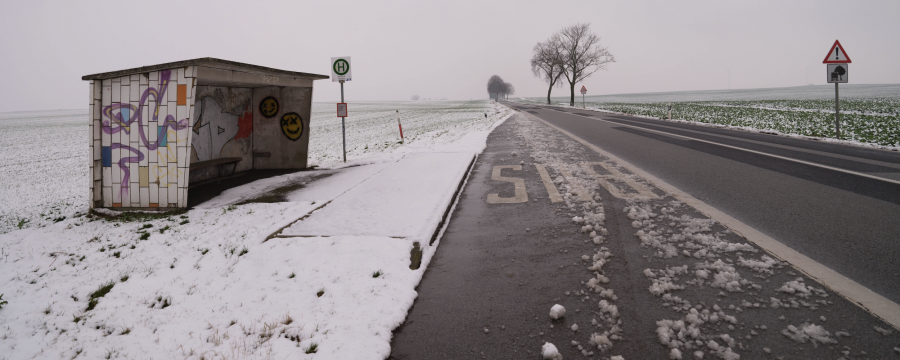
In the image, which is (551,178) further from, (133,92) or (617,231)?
(133,92)

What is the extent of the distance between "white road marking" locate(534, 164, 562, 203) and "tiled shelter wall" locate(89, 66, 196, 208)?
5.58 m

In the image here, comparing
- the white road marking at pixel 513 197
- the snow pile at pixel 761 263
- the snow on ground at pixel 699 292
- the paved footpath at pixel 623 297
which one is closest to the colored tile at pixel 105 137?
the paved footpath at pixel 623 297

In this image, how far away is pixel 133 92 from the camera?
6.45 meters

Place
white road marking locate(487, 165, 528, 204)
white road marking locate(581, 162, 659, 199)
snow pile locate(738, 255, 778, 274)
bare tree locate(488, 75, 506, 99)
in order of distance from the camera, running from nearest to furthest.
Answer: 1. snow pile locate(738, 255, 778, 274)
2. white road marking locate(581, 162, 659, 199)
3. white road marking locate(487, 165, 528, 204)
4. bare tree locate(488, 75, 506, 99)

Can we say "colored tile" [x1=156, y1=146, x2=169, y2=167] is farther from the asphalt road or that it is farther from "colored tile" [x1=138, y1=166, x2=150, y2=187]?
the asphalt road

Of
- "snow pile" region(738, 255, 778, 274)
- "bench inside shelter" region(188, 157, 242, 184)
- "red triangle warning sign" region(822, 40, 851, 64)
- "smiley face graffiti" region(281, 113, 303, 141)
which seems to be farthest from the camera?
"red triangle warning sign" region(822, 40, 851, 64)

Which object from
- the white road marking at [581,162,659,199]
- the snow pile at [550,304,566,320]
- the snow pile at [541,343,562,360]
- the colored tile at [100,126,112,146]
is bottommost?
the snow pile at [541,343,562,360]

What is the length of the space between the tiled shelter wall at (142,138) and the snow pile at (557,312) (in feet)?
19.8

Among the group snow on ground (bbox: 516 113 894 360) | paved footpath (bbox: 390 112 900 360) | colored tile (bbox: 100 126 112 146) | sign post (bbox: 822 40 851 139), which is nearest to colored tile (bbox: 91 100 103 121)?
colored tile (bbox: 100 126 112 146)

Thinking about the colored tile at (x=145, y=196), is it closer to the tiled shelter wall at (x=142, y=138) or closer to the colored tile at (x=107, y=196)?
the tiled shelter wall at (x=142, y=138)

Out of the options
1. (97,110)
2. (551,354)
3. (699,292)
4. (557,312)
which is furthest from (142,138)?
(699,292)

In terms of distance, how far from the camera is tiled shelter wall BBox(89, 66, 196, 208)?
641cm

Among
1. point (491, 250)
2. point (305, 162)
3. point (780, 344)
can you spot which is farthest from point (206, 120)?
point (780, 344)

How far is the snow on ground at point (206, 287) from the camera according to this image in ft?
9.15
